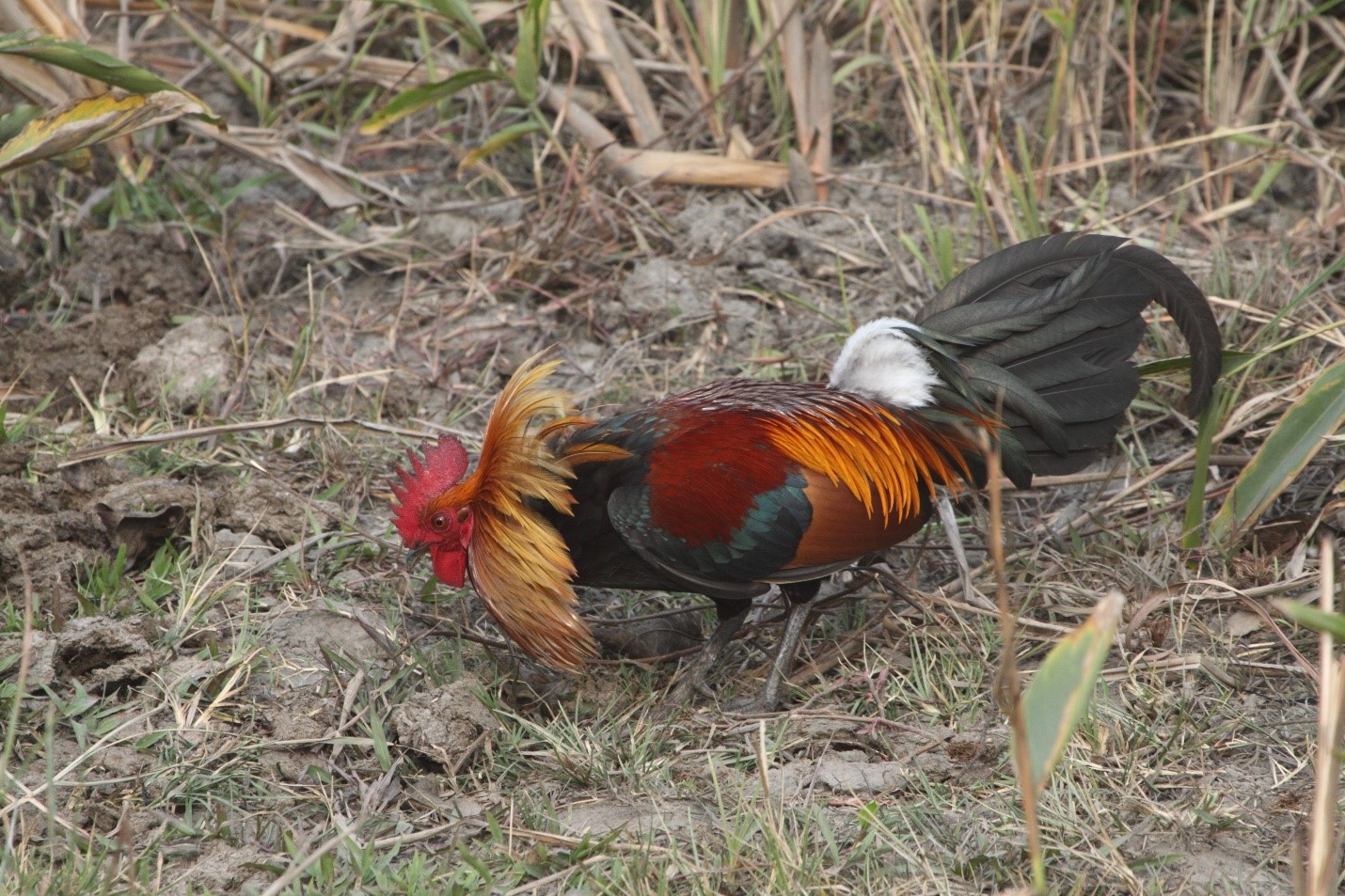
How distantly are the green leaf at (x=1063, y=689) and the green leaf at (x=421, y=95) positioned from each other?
3630 millimetres

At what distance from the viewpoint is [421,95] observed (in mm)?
4746

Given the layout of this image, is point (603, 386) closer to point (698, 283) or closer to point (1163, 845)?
point (698, 283)

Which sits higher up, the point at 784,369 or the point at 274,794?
the point at 784,369

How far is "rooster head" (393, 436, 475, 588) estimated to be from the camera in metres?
A: 3.40

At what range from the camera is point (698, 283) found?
504 centimetres

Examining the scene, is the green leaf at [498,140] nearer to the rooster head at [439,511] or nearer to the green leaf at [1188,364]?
the rooster head at [439,511]

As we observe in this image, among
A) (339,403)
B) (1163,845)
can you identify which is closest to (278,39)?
(339,403)

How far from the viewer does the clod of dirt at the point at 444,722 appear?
3.14m

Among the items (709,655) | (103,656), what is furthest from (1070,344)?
(103,656)

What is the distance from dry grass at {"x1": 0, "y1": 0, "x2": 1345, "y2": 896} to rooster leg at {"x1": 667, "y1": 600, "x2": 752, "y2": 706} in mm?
95

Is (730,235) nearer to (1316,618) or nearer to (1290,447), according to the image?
(1290,447)

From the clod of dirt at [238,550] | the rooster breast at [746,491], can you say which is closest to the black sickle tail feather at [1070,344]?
the rooster breast at [746,491]

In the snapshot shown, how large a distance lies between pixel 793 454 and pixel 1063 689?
5.49ft

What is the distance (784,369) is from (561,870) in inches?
93.9
